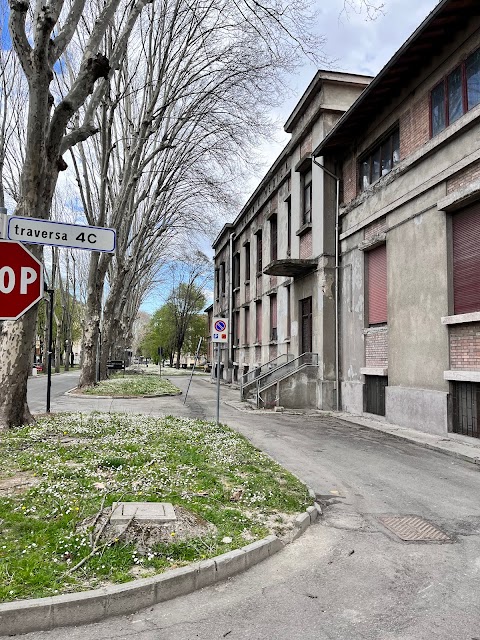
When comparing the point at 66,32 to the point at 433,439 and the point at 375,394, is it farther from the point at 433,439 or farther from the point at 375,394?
the point at 375,394

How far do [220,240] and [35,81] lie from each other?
103 ft

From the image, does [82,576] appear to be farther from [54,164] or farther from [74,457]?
[54,164]

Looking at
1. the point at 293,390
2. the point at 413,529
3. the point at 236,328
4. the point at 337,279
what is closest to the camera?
the point at 413,529

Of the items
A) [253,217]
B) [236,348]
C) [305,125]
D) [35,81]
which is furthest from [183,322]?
[35,81]

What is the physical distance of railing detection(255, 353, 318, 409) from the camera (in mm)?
17172

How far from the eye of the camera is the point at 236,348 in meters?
33.3

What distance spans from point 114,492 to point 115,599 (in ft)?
6.63

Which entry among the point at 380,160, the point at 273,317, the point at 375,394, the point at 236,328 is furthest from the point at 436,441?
the point at 236,328

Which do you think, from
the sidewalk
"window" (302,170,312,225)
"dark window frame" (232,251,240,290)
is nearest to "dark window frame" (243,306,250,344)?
"dark window frame" (232,251,240,290)

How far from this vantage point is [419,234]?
12094 mm

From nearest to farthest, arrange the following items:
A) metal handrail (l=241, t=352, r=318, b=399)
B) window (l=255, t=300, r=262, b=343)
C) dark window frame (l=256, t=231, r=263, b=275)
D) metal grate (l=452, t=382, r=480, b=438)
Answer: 1. metal grate (l=452, t=382, r=480, b=438)
2. metal handrail (l=241, t=352, r=318, b=399)
3. window (l=255, t=300, r=262, b=343)
4. dark window frame (l=256, t=231, r=263, b=275)

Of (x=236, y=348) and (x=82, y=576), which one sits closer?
(x=82, y=576)

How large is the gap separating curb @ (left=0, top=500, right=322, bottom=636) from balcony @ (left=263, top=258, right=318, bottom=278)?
13886mm

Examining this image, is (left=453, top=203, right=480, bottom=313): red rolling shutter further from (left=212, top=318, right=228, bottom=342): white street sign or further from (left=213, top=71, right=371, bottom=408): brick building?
(left=213, top=71, right=371, bottom=408): brick building
